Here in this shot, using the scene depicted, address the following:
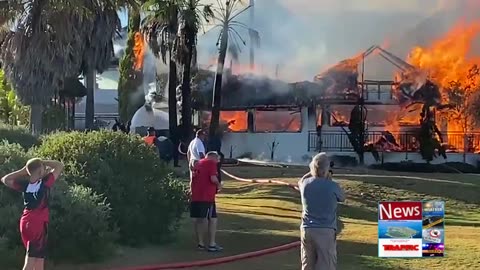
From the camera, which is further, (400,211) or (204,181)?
(204,181)

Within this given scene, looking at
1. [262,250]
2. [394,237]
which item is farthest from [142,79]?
[394,237]

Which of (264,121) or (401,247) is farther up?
(264,121)

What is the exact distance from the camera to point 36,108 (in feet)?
78.3

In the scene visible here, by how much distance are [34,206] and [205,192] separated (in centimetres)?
353

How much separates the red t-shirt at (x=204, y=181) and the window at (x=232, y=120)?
98.2 ft

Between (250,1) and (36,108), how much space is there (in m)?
20.6

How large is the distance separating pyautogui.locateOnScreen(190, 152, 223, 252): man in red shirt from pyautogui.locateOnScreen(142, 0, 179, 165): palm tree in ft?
62.4

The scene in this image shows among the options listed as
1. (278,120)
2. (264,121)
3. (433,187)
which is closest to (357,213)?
(433,187)

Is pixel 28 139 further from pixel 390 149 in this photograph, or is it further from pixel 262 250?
pixel 390 149

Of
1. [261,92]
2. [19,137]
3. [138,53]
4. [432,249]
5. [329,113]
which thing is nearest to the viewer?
[432,249]

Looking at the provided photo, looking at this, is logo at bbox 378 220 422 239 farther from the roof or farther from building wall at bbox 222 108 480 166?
the roof

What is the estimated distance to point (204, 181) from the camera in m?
11.6
